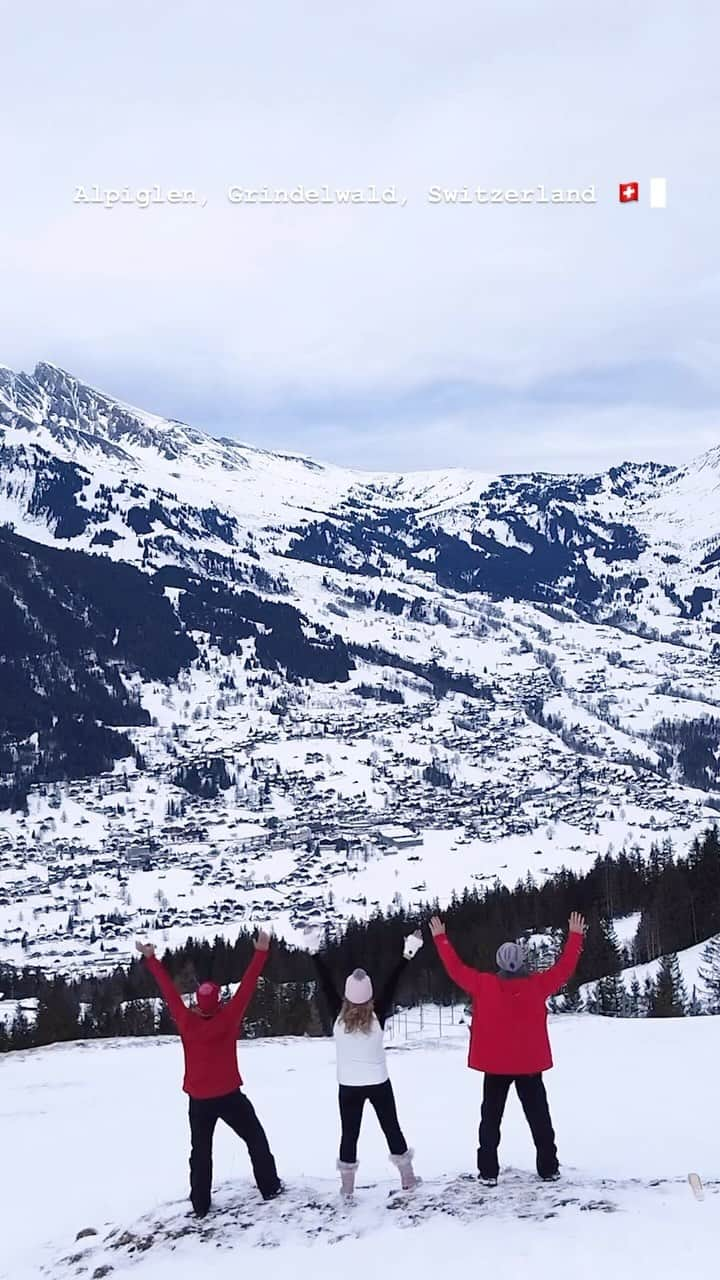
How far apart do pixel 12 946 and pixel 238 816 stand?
75.9 metres

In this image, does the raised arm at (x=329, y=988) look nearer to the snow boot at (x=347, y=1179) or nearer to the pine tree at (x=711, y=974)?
the snow boot at (x=347, y=1179)

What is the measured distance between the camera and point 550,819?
182m

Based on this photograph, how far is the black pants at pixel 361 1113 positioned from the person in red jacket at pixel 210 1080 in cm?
77

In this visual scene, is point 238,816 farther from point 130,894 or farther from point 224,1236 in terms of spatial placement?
point 224,1236

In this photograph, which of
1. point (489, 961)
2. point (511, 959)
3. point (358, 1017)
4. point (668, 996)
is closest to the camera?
point (511, 959)

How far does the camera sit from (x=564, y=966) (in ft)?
29.5

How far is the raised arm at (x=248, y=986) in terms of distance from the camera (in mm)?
9031

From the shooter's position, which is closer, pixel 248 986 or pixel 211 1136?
pixel 211 1136

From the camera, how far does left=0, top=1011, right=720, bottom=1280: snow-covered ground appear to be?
7594 millimetres

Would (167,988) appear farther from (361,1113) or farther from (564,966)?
(564,966)

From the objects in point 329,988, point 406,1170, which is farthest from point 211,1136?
point 406,1170

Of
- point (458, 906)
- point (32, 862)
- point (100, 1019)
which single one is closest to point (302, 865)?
point (32, 862)

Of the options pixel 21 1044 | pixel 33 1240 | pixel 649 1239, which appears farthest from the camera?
pixel 21 1044

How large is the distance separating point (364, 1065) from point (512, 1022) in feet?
4.80
